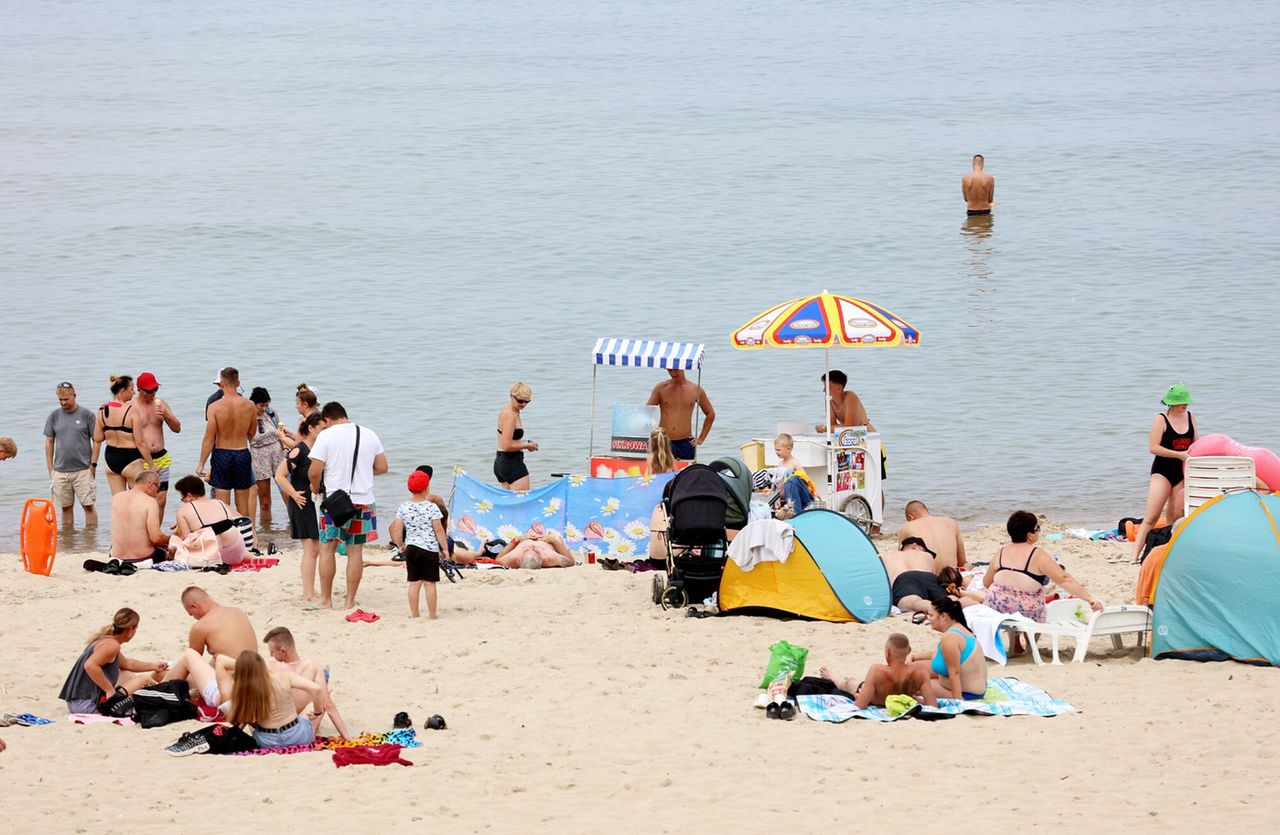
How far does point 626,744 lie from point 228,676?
207cm

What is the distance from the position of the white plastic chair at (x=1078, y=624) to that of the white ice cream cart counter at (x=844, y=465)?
3.67 m

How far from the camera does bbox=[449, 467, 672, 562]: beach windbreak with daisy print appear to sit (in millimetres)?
11367

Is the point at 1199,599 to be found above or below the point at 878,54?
below

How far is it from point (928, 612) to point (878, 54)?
51.8m

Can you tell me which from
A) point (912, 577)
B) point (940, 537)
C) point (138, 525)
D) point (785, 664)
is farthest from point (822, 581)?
point (138, 525)

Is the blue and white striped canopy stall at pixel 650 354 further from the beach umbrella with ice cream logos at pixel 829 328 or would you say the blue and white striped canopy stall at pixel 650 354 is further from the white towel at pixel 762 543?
the white towel at pixel 762 543

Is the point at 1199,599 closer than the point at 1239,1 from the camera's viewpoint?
Yes

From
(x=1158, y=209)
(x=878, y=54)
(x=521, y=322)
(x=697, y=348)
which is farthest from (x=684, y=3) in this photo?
(x=697, y=348)

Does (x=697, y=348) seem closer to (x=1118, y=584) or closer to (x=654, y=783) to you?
(x=1118, y=584)

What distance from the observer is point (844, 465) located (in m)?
12.2

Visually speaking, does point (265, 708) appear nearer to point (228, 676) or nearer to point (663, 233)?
point (228, 676)

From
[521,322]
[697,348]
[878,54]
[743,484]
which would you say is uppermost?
[878,54]

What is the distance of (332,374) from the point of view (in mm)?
20203

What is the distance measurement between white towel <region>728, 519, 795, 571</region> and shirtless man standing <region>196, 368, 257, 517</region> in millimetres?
4742
